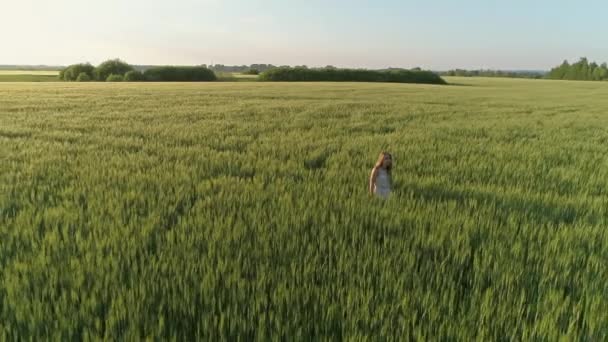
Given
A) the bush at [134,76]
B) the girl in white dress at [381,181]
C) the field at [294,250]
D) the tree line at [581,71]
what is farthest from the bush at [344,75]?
the girl in white dress at [381,181]

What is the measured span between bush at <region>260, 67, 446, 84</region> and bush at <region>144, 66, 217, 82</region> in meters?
11.3

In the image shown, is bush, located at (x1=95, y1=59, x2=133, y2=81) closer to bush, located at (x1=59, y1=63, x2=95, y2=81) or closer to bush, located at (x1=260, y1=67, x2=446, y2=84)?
bush, located at (x1=59, y1=63, x2=95, y2=81)

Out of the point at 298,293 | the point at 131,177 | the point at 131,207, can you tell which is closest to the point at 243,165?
the point at 131,177

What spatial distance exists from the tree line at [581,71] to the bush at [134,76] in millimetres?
110712

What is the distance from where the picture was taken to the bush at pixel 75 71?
7169 cm

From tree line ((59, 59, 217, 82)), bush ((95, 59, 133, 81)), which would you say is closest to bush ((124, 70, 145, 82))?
tree line ((59, 59, 217, 82))

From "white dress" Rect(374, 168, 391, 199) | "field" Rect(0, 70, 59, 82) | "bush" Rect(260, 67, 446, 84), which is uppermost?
"bush" Rect(260, 67, 446, 84)

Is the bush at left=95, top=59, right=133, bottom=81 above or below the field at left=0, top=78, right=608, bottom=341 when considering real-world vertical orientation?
above

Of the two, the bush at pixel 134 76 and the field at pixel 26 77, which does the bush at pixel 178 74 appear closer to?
the bush at pixel 134 76

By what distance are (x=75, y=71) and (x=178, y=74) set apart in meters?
21.7

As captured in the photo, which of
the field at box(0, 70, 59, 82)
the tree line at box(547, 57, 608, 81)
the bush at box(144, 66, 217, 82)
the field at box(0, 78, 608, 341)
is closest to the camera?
the field at box(0, 78, 608, 341)

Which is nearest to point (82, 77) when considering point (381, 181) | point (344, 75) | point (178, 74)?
point (178, 74)

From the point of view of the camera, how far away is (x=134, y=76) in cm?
6819

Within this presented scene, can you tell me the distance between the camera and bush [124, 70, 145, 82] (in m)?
66.9
